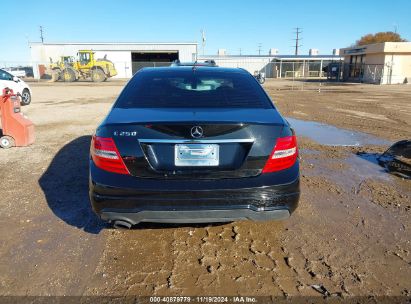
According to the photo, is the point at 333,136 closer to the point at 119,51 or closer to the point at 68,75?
the point at 68,75

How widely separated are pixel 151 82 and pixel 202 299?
7.28 feet

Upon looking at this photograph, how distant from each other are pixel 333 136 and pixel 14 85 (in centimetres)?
1325

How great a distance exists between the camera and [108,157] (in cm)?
285

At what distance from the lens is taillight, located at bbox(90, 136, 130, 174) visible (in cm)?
282

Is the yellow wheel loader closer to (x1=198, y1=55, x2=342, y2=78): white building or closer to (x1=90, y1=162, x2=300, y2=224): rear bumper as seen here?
(x1=198, y1=55, x2=342, y2=78): white building

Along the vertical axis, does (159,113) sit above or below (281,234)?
above

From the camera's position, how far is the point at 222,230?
3725mm

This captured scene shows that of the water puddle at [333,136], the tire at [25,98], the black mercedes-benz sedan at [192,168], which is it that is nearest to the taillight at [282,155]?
the black mercedes-benz sedan at [192,168]

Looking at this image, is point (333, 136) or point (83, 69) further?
point (83, 69)

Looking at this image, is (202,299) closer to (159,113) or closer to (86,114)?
(159,113)

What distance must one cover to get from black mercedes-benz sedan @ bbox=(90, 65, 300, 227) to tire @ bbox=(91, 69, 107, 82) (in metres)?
38.1

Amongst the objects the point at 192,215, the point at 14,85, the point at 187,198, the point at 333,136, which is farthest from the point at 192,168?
the point at 14,85

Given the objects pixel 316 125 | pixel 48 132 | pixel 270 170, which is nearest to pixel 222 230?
pixel 270 170

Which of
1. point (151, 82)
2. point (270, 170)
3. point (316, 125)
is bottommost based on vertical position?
point (316, 125)
